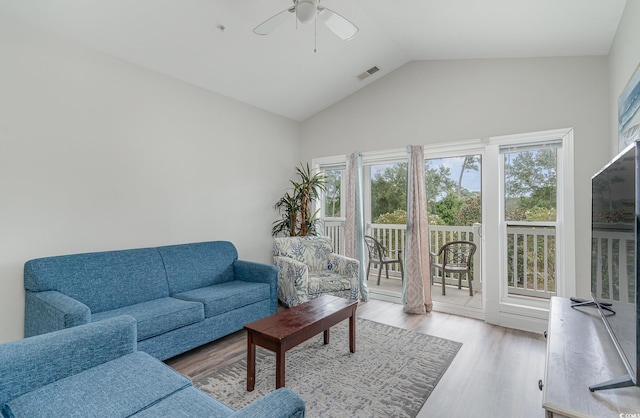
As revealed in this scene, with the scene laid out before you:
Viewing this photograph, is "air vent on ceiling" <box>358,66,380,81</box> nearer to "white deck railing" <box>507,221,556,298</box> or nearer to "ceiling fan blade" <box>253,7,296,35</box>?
"ceiling fan blade" <box>253,7,296,35</box>

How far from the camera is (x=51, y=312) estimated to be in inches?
83.0

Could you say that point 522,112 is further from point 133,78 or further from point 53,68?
point 53,68

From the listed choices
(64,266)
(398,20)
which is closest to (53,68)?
(64,266)

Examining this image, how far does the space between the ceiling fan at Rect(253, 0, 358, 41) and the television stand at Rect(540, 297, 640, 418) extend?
2333 mm

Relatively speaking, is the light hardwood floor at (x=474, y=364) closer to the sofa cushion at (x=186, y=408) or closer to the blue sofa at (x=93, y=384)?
the blue sofa at (x=93, y=384)

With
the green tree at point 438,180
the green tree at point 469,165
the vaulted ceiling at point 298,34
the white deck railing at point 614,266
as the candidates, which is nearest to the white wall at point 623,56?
the vaulted ceiling at point 298,34

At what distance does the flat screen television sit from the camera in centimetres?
105

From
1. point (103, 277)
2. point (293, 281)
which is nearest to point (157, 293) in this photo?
point (103, 277)

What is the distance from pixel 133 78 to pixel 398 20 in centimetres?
272

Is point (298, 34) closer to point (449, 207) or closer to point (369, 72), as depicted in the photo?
point (369, 72)

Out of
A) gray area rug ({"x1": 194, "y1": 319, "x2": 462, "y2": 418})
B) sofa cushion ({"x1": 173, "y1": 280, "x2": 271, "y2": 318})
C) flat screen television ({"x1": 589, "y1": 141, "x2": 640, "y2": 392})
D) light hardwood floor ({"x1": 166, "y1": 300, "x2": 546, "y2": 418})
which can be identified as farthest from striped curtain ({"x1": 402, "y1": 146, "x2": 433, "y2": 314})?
flat screen television ({"x1": 589, "y1": 141, "x2": 640, "y2": 392})

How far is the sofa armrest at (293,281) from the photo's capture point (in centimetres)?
354

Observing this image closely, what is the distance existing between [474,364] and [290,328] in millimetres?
1630

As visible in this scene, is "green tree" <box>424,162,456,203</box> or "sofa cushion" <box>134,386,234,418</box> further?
"green tree" <box>424,162,456,203</box>
